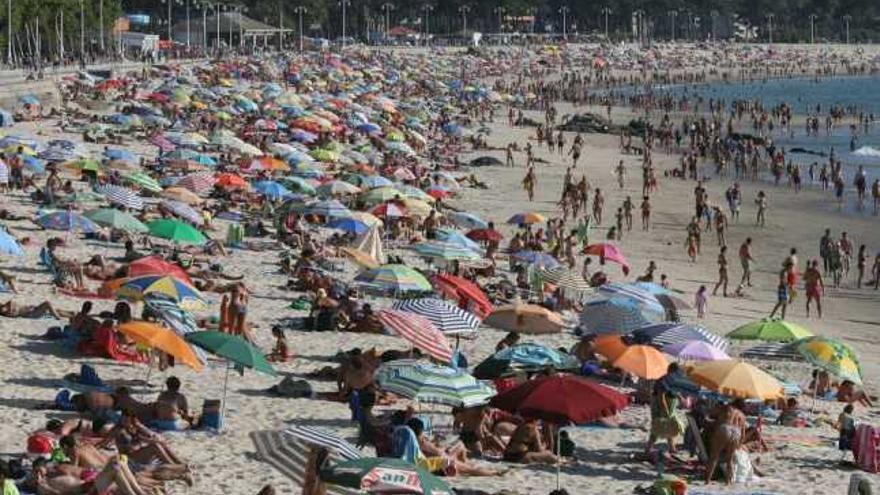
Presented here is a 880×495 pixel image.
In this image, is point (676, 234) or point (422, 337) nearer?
point (422, 337)

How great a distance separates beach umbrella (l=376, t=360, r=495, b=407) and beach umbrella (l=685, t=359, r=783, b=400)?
6.34ft

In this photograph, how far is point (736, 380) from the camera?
1293 cm

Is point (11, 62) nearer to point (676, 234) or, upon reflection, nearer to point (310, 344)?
point (676, 234)

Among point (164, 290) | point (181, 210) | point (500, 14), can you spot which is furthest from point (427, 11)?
point (164, 290)

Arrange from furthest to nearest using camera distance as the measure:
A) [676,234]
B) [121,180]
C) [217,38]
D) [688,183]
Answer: [217,38] → [688,183] → [676,234] → [121,180]

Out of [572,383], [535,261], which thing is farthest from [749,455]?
[535,261]

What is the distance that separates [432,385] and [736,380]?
8.98 feet

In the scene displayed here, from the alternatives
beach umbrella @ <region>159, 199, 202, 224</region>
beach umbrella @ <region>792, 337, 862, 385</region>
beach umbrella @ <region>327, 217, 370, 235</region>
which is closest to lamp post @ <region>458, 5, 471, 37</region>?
beach umbrella @ <region>159, 199, 202, 224</region>

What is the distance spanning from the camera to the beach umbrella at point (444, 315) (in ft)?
49.2

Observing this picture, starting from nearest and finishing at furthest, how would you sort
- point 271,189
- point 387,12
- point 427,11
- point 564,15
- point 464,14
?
point 271,189
point 387,12
point 427,11
point 464,14
point 564,15

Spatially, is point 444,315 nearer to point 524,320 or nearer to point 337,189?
point 524,320

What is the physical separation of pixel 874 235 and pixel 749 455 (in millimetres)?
20594

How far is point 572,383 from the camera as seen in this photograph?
37.9ft

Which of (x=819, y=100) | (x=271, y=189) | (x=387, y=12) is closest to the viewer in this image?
(x=271, y=189)
